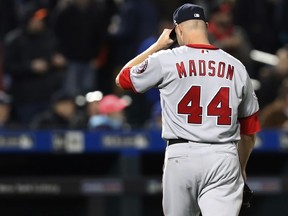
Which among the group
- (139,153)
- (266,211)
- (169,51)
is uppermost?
(169,51)

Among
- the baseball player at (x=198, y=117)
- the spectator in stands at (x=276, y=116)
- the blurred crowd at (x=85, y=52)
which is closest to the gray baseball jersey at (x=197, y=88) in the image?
the baseball player at (x=198, y=117)

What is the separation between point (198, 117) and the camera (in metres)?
5.95

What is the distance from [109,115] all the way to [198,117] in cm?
433

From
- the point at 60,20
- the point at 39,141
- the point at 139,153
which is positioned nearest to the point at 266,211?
the point at 139,153

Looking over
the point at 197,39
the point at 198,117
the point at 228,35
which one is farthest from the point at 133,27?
the point at 198,117

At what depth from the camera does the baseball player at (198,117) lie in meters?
5.92

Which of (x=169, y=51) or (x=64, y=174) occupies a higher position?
(x=169, y=51)

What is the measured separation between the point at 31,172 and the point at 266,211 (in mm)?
2146

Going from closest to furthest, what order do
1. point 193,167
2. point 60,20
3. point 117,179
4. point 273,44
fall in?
point 193,167
point 117,179
point 60,20
point 273,44

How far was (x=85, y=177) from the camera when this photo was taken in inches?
368

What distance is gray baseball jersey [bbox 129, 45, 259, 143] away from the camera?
5.93 metres

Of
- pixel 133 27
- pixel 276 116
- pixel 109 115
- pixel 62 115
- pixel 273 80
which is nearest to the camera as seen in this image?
pixel 276 116

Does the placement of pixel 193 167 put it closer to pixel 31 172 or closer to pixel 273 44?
pixel 31 172

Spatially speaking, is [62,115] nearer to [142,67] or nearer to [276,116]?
[276,116]
